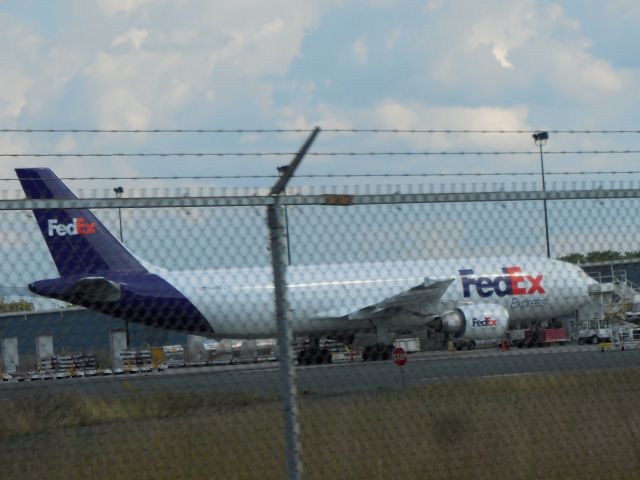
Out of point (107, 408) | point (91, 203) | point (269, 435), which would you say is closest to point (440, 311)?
point (107, 408)

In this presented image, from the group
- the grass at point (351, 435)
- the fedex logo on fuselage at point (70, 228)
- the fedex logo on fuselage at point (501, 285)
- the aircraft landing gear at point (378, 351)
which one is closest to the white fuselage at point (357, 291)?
the fedex logo on fuselage at point (501, 285)

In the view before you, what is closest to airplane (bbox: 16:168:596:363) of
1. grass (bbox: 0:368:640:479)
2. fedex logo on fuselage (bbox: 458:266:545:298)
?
grass (bbox: 0:368:640:479)

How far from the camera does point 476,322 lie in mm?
25453

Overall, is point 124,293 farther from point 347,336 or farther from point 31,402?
point 31,402

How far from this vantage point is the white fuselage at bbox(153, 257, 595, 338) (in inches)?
274

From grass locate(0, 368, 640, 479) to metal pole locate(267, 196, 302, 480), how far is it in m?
1.93

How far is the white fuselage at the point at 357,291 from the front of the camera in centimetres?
696

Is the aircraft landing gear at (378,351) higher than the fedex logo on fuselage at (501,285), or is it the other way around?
the fedex logo on fuselage at (501,285)

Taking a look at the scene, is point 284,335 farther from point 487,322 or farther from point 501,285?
point 501,285

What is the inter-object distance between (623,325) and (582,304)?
445 inches

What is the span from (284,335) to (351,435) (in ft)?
15.4

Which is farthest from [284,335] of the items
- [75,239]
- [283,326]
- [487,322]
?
[487,322]

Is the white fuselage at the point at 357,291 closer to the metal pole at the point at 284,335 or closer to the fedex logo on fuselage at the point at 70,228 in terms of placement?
the metal pole at the point at 284,335

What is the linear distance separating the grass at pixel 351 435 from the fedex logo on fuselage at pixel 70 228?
74.5 inches
